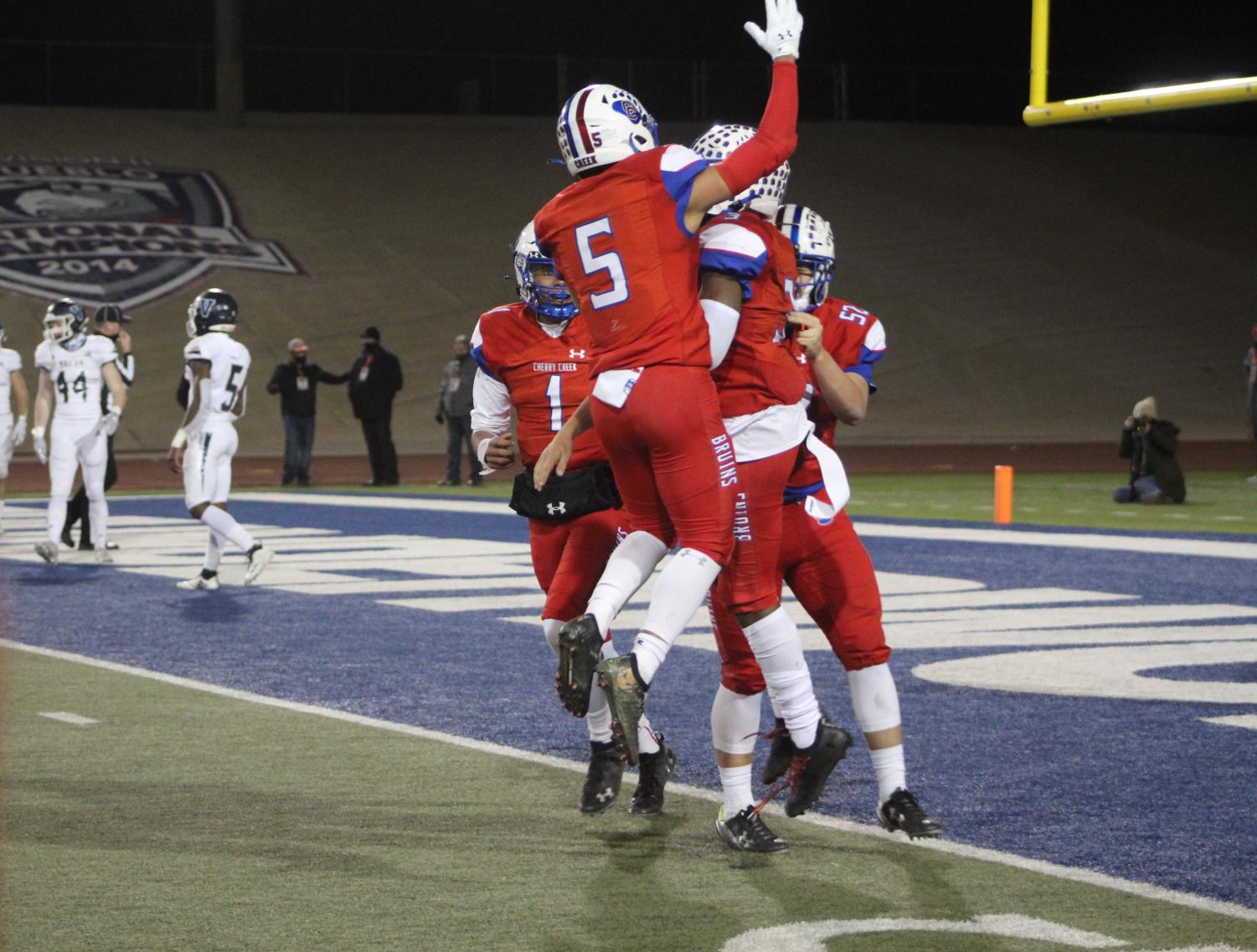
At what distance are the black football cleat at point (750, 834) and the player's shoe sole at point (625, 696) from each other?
1.57 feet

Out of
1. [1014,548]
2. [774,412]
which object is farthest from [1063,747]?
[1014,548]

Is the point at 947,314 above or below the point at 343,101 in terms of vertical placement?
below

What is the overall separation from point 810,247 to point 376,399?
17230 mm

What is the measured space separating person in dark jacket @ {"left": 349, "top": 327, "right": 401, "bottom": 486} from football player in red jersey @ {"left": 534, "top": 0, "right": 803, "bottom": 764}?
1728 centimetres

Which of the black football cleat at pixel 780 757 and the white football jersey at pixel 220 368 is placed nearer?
the black football cleat at pixel 780 757

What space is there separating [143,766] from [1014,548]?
8.59 m

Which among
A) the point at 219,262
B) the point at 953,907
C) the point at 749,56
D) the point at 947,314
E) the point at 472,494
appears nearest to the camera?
the point at 953,907

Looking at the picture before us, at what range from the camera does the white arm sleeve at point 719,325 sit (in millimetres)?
4656

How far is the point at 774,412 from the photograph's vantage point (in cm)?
473

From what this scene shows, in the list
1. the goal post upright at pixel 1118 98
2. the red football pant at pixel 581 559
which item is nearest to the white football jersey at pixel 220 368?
the goal post upright at pixel 1118 98

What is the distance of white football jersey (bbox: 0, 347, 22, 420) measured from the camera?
49.2 feet

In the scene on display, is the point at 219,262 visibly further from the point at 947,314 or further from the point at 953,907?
the point at 953,907

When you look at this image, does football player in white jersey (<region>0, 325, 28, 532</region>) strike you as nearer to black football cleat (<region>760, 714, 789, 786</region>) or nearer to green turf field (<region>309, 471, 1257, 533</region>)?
green turf field (<region>309, 471, 1257, 533</region>)

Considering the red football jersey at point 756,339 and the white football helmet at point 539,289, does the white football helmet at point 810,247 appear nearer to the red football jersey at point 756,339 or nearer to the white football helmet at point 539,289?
the red football jersey at point 756,339
